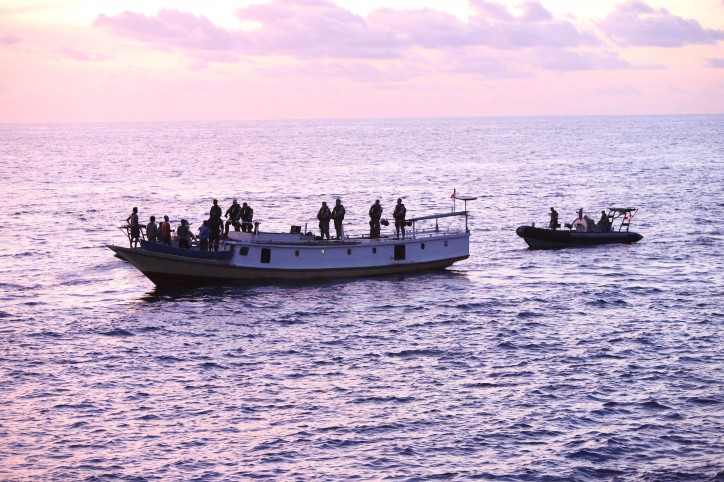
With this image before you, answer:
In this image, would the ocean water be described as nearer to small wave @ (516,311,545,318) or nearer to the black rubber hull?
small wave @ (516,311,545,318)

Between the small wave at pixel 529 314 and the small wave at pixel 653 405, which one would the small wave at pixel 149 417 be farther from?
the small wave at pixel 529 314

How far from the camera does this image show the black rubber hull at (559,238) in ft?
203

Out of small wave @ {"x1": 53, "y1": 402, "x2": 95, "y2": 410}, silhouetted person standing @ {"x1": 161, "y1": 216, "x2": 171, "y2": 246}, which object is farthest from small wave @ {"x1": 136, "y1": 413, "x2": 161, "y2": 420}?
silhouetted person standing @ {"x1": 161, "y1": 216, "x2": 171, "y2": 246}

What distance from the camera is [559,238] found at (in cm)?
6209

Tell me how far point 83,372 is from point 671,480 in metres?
19.7

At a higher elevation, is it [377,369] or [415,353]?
[415,353]

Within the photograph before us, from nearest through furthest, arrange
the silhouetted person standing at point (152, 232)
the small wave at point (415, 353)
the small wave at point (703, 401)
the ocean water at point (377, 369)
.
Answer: the ocean water at point (377, 369) → the small wave at point (703, 401) → the small wave at point (415, 353) → the silhouetted person standing at point (152, 232)

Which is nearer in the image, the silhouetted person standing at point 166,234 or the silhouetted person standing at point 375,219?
the silhouetted person standing at point 166,234

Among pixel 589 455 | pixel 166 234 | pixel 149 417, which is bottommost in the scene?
pixel 589 455

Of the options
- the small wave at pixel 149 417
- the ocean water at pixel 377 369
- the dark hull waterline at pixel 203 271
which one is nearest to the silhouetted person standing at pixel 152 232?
the dark hull waterline at pixel 203 271

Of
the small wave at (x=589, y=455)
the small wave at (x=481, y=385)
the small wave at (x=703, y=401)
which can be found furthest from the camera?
the small wave at (x=481, y=385)

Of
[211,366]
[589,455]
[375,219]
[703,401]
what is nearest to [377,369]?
[211,366]

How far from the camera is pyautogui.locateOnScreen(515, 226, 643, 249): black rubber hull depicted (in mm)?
61812

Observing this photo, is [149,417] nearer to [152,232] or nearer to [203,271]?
[203,271]
